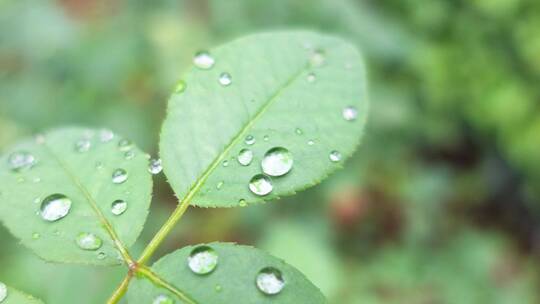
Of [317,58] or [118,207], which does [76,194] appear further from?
[317,58]

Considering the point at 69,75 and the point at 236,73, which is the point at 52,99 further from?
the point at 236,73

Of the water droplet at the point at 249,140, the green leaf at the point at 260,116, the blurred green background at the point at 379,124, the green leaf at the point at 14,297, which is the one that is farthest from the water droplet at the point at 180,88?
the blurred green background at the point at 379,124

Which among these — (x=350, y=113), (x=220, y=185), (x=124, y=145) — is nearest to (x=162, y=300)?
(x=220, y=185)

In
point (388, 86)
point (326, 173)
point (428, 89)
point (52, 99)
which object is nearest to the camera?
point (326, 173)

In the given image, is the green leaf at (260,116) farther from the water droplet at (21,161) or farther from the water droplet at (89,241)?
the water droplet at (21,161)

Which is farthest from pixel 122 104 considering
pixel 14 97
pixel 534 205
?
pixel 534 205
